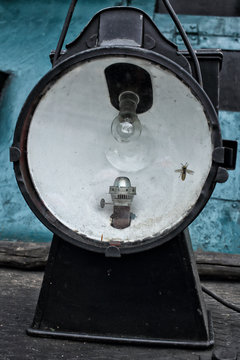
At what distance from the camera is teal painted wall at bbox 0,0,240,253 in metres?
2.01

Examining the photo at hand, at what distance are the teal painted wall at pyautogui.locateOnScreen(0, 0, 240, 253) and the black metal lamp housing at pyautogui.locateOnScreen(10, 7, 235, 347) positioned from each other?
0.93m

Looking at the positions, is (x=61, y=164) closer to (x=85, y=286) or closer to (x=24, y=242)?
(x=85, y=286)

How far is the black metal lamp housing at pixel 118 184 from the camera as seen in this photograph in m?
1.00

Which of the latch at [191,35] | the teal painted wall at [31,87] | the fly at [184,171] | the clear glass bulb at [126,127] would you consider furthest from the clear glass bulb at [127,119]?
the latch at [191,35]

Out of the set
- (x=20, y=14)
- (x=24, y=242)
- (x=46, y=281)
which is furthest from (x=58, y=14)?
(x=46, y=281)

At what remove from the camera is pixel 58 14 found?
8.07 feet

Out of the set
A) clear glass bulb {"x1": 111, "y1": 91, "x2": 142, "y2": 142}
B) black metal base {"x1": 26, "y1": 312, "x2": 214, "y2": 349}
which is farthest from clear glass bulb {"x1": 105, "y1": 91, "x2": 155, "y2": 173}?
black metal base {"x1": 26, "y1": 312, "x2": 214, "y2": 349}

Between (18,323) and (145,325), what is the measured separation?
33cm

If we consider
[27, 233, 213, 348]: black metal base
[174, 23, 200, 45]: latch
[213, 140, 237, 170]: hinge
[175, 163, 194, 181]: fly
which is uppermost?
[174, 23, 200, 45]: latch

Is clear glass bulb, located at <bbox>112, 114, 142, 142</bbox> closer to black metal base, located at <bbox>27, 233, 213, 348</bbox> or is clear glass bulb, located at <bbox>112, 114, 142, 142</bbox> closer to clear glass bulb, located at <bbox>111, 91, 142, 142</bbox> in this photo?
clear glass bulb, located at <bbox>111, 91, 142, 142</bbox>

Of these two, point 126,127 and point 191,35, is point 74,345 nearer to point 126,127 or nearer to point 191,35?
point 126,127

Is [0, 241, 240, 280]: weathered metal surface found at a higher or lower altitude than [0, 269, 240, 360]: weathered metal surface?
higher

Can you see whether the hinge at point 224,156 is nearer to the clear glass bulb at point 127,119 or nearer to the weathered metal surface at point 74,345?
the clear glass bulb at point 127,119

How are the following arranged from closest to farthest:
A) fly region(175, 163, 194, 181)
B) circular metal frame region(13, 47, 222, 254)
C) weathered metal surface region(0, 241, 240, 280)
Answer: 1. circular metal frame region(13, 47, 222, 254)
2. fly region(175, 163, 194, 181)
3. weathered metal surface region(0, 241, 240, 280)
